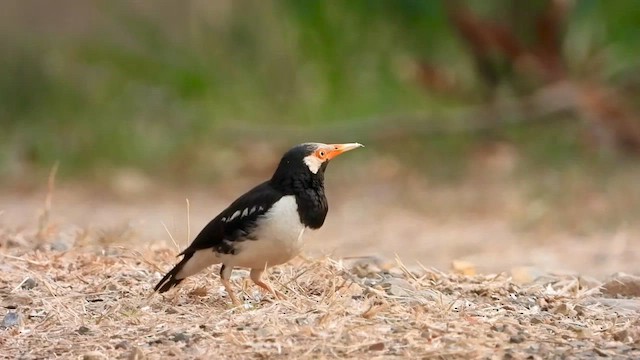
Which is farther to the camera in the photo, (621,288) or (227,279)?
(621,288)

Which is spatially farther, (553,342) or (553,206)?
(553,206)

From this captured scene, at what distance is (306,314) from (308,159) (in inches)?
31.3

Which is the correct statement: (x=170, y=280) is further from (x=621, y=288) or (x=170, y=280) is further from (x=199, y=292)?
(x=621, y=288)

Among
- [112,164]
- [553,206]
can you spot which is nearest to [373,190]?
[553,206]

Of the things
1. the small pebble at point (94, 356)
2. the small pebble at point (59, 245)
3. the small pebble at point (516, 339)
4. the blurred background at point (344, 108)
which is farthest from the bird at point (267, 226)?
the blurred background at point (344, 108)

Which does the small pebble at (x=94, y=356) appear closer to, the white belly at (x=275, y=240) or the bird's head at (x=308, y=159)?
the white belly at (x=275, y=240)

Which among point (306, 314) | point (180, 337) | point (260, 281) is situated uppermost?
point (260, 281)

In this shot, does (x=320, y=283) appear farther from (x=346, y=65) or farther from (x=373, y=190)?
(x=346, y=65)

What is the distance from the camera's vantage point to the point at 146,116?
12320 millimetres

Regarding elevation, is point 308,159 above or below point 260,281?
above

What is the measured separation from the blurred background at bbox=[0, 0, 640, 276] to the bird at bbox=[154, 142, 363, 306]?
4.34 metres

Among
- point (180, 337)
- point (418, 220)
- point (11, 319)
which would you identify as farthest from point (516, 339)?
point (418, 220)

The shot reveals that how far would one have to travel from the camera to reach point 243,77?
12484mm

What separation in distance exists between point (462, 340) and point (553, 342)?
12.9 inches
